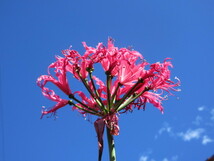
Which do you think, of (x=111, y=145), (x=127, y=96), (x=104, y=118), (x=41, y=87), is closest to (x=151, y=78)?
(x=127, y=96)

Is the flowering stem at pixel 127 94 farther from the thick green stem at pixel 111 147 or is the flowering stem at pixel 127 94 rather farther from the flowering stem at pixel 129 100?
the thick green stem at pixel 111 147

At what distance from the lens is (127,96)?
2914 mm

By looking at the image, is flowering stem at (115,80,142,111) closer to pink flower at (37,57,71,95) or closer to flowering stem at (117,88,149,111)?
flowering stem at (117,88,149,111)

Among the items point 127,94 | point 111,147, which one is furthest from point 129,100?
point 111,147

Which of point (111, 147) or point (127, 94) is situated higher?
point (127, 94)

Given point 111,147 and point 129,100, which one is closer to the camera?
point 111,147

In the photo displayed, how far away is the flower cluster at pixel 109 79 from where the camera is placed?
281cm

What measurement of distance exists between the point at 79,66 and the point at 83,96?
402mm

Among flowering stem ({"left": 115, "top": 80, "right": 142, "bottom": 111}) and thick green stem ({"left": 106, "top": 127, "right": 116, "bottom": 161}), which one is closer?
thick green stem ({"left": 106, "top": 127, "right": 116, "bottom": 161})

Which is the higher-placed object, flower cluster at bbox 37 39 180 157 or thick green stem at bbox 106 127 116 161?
flower cluster at bbox 37 39 180 157

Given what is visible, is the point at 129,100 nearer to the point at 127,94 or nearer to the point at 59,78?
the point at 127,94

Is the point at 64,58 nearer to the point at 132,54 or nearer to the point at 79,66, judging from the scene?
the point at 79,66

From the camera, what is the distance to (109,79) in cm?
296

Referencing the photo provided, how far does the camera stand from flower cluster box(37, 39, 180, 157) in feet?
9.21
